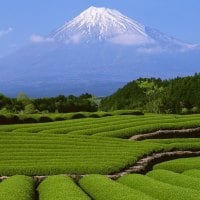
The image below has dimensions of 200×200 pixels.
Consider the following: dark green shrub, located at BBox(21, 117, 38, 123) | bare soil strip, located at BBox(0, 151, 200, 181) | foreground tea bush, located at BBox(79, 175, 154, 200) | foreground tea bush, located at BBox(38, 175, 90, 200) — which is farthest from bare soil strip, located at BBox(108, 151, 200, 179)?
dark green shrub, located at BBox(21, 117, 38, 123)

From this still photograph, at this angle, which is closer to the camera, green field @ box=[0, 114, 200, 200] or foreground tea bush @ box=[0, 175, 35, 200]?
foreground tea bush @ box=[0, 175, 35, 200]


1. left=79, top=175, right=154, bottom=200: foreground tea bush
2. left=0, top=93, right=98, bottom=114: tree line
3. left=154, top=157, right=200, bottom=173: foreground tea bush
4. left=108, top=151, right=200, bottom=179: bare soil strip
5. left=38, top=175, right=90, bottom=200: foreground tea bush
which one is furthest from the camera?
left=0, top=93, right=98, bottom=114: tree line

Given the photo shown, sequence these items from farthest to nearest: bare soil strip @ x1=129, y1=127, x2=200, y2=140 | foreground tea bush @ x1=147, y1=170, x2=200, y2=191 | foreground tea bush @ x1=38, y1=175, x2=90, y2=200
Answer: bare soil strip @ x1=129, y1=127, x2=200, y2=140 → foreground tea bush @ x1=147, y1=170, x2=200, y2=191 → foreground tea bush @ x1=38, y1=175, x2=90, y2=200

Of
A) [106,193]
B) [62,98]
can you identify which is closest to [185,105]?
[62,98]

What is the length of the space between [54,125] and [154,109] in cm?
9148

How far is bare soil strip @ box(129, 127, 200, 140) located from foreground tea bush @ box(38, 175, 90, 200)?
27.2 meters

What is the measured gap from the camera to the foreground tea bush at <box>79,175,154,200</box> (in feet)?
80.7

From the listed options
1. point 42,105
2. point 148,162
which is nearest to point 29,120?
point 148,162

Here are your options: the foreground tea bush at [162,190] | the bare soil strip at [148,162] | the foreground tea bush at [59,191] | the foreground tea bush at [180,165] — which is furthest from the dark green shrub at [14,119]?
the foreground tea bush at [162,190]

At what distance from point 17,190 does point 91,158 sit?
Answer: 15.8 metres

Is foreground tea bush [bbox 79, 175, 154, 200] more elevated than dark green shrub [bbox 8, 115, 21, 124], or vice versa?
dark green shrub [bbox 8, 115, 21, 124]

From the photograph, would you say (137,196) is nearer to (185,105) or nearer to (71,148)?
(71,148)

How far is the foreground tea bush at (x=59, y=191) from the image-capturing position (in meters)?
25.1

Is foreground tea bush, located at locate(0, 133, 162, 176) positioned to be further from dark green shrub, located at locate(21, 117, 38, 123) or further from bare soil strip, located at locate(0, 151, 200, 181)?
dark green shrub, located at locate(21, 117, 38, 123)
